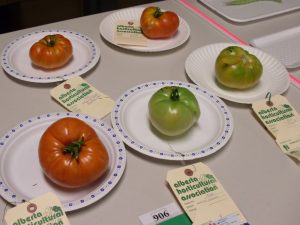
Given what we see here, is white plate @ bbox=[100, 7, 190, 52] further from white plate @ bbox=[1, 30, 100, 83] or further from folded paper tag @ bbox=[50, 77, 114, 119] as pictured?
folded paper tag @ bbox=[50, 77, 114, 119]

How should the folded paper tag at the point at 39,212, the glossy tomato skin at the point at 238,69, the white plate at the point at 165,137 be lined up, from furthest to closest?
1. the glossy tomato skin at the point at 238,69
2. the white plate at the point at 165,137
3. the folded paper tag at the point at 39,212

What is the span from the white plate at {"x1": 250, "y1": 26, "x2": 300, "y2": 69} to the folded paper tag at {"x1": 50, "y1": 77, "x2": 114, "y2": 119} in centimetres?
48

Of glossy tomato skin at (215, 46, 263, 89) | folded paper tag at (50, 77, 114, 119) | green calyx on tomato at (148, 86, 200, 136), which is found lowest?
green calyx on tomato at (148, 86, 200, 136)

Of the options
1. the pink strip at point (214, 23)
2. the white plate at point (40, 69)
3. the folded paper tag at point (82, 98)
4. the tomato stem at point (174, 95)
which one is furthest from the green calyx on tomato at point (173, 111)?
the pink strip at point (214, 23)

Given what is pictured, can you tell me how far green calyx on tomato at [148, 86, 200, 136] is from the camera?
72 centimetres

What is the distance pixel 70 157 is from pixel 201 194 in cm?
23

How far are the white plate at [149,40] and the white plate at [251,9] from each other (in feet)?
0.53

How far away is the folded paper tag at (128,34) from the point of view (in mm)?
1010

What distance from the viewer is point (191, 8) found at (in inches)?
48.0

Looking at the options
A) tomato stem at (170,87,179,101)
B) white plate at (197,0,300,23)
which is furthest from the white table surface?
white plate at (197,0,300,23)

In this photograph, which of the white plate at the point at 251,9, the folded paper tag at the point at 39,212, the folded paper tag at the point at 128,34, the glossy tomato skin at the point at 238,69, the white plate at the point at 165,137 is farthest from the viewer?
the white plate at the point at 251,9

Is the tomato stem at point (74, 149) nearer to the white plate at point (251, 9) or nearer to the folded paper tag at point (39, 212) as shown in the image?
the folded paper tag at point (39, 212)

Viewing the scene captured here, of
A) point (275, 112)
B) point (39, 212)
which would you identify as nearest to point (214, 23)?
point (275, 112)

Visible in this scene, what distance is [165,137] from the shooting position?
0.77 meters
